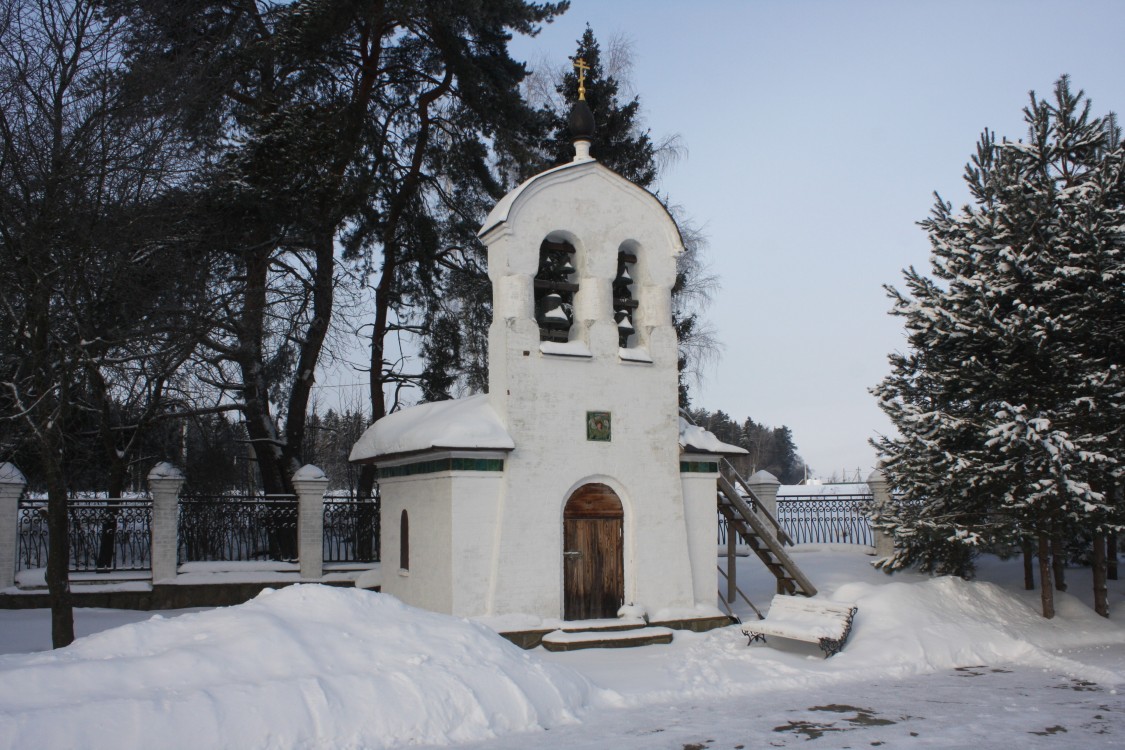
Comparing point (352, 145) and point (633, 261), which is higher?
point (352, 145)

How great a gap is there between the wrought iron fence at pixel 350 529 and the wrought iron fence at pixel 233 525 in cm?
68

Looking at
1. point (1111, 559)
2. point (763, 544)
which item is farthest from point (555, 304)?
point (1111, 559)

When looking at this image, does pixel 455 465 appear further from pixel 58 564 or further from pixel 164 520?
pixel 164 520

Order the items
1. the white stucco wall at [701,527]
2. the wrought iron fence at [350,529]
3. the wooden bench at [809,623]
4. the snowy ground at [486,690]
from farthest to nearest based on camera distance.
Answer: the wrought iron fence at [350,529]
the white stucco wall at [701,527]
the wooden bench at [809,623]
the snowy ground at [486,690]

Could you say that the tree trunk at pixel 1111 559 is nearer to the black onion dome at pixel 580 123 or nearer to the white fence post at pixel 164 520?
the black onion dome at pixel 580 123

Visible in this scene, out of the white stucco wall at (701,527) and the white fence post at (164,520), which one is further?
the white fence post at (164,520)

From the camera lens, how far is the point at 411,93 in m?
21.4

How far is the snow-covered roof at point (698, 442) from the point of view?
12992 mm

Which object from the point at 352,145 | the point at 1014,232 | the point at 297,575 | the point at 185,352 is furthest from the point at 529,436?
the point at 352,145

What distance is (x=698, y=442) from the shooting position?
13117mm

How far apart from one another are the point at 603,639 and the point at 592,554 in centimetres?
124

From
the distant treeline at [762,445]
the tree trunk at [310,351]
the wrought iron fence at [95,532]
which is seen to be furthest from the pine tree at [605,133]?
the distant treeline at [762,445]

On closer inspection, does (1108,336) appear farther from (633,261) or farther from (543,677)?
(543,677)

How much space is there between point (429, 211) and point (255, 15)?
543 cm
